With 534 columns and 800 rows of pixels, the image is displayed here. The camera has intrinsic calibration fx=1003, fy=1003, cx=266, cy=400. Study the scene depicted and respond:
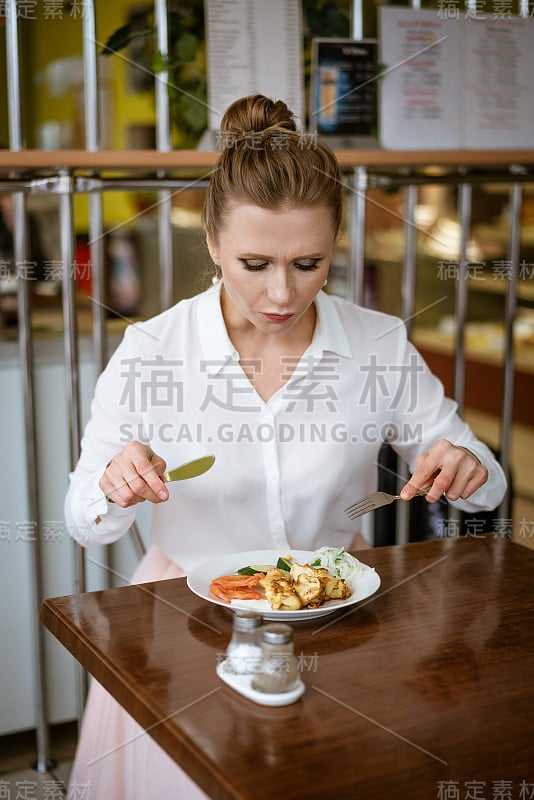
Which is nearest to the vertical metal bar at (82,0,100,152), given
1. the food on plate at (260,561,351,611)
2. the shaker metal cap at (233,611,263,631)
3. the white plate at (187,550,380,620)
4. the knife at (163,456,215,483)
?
the knife at (163,456,215,483)

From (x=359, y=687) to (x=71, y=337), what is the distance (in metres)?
1.15

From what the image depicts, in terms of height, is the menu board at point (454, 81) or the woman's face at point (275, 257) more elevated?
the menu board at point (454, 81)

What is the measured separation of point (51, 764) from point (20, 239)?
1.12 m

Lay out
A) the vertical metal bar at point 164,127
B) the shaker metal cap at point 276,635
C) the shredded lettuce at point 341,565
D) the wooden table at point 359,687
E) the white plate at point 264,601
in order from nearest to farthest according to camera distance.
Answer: the wooden table at point 359,687
the shaker metal cap at point 276,635
the white plate at point 264,601
the shredded lettuce at point 341,565
the vertical metal bar at point 164,127

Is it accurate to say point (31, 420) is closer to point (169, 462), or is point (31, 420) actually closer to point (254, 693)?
point (169, 462)

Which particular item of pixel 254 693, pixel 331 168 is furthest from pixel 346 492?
pixel 254 693

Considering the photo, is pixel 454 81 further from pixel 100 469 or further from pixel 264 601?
pixel 264 601

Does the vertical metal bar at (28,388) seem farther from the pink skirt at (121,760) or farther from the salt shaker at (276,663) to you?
the salt shaker at (276,663)

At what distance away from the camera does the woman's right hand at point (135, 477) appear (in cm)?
131

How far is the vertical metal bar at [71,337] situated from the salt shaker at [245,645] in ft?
3.44

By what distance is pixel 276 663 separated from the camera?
1.00m

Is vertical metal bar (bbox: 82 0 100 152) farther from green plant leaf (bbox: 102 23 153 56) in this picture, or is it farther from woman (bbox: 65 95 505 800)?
woman (bbox: 65 95 505 800)

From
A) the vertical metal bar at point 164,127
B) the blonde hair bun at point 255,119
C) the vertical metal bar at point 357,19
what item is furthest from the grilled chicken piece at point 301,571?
the vertical metal bar at point 357,19

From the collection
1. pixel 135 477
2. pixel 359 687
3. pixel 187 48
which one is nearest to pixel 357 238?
pixel 187 48
